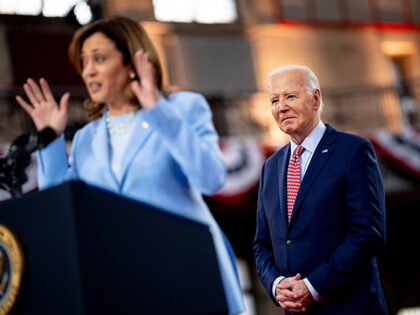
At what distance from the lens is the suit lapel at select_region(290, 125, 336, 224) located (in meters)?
1.78

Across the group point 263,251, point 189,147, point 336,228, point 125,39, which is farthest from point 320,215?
point 125,39

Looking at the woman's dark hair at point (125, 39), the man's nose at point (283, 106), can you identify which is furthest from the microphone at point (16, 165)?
the man's nose at point (283, 106)

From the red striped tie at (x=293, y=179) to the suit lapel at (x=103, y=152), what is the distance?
0.50 metres

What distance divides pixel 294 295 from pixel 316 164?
372 mm

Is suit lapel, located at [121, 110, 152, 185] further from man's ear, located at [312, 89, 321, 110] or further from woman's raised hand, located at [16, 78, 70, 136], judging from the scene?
man's ear, located at [312, 89, 321, 110]

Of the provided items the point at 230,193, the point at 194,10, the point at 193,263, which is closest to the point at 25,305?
the point at 193,263

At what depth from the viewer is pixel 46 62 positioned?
10.1 m

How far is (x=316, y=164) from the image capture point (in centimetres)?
180

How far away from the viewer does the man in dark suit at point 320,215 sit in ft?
5.59

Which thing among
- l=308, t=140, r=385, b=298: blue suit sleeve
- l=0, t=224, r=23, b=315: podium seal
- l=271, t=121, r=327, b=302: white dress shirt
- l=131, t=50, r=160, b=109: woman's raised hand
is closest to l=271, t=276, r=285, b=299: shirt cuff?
l=308, t=140, r=385, b=298: blue suit sleeve

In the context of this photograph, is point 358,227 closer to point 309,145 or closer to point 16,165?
point 309,145

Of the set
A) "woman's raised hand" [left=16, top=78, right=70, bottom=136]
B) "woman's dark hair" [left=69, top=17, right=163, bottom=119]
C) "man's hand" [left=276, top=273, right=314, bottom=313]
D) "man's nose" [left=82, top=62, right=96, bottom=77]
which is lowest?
"man's hand" [left=276, top=273, right=314, bottom=313]

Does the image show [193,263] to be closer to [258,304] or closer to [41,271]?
[41,271]

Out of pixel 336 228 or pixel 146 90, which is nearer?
pixel 146 90
